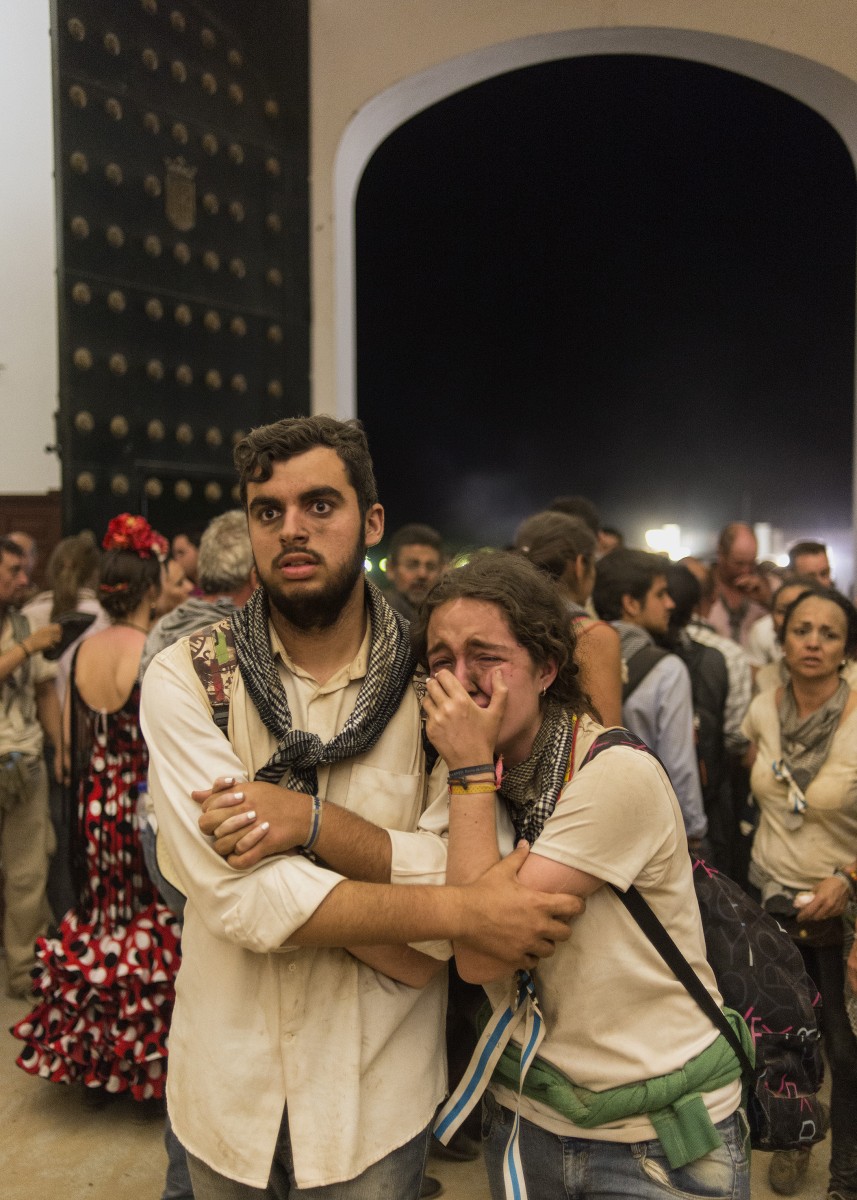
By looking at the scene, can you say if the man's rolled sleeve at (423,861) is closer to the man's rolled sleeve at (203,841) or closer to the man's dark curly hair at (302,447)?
the man's rolled sleeve at (203,841)

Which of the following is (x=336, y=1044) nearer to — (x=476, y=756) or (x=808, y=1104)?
(x=476, y=756)

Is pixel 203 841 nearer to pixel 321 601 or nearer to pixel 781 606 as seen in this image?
pixel 321 601

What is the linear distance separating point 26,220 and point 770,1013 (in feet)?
21.2

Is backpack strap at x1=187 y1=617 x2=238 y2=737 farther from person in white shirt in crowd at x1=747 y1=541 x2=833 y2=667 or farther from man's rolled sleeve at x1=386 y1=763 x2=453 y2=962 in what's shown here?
person in white shirt in crowd at x1=747 y1=541 x2=833 y2=667

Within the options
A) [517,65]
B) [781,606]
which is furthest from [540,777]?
[517,65]

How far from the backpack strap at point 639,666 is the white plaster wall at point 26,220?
4.39m

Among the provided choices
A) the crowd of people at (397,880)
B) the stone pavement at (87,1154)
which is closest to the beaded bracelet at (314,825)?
the crowd of people at (397,880)

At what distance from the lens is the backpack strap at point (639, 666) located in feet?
13.0

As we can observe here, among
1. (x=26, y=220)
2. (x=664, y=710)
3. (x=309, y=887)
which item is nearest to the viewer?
(x=309, y=887)

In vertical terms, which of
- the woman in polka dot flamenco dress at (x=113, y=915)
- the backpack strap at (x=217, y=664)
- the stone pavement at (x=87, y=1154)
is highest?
the backpack strap at (x=217, y=664)

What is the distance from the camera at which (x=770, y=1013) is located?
1940 mm

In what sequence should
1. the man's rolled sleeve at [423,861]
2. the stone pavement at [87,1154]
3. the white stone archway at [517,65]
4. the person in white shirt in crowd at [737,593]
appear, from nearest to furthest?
the man's rolled sleeve at [423,861]
the stone pavement at [87,1154]
the person in white shirt in crowd at [737,593]
the white stone archway at [517,65]

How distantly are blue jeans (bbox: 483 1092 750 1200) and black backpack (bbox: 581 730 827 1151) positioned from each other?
76 mm

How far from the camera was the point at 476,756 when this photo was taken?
1.71 m
